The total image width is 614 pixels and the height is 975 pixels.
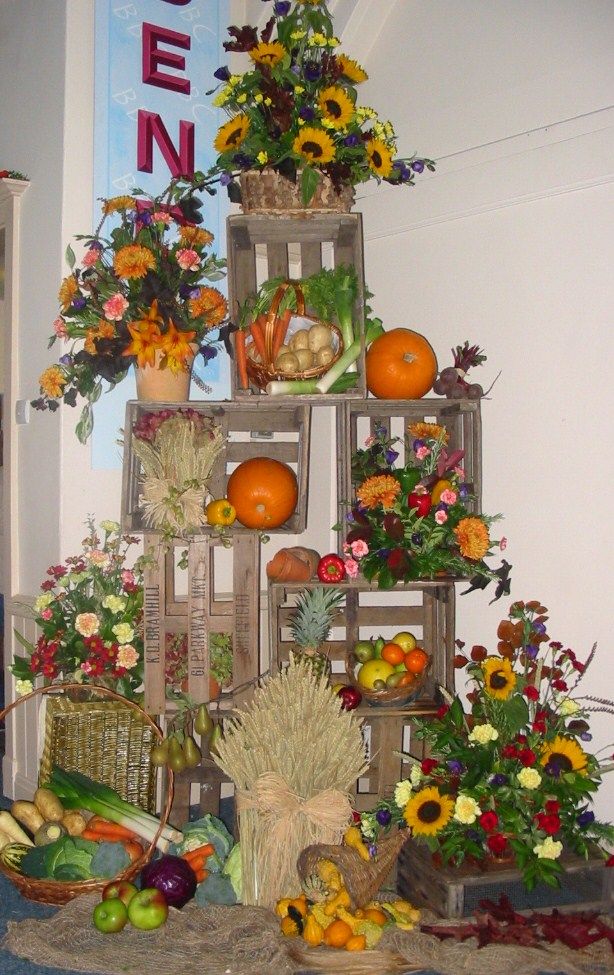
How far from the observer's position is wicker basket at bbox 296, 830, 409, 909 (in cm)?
227

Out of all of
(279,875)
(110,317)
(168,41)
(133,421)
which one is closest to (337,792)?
(279,875)

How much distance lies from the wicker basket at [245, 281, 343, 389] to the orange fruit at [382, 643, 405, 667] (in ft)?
3.04

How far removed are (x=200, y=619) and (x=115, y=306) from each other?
1063 millimetres

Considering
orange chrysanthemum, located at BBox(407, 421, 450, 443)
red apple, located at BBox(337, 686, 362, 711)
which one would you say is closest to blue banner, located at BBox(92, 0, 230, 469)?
orange chrysanthemum, located at BBox(407, 421, 450, 443)

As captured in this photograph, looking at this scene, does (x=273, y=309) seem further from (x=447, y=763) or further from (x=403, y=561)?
(x=447, y=763)

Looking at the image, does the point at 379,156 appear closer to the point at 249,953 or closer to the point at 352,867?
the point at 352,867

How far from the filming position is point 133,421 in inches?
111

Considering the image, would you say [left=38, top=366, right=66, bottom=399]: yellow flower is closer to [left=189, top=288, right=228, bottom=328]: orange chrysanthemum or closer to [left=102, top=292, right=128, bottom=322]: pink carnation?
[left=102, top=292, right=128, bottom=322]: pink carnation

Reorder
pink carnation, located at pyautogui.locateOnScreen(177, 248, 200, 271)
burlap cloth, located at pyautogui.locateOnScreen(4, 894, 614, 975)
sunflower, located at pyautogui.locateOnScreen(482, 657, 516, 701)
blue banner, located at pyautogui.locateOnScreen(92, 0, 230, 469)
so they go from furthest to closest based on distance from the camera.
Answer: blue banner, located at pyautogui.locateOnScreen(92, 0, 230, 469)
pink carnation, located at pyautogui.locateOnScreen(177, 248, 200, 271)
sunflower, located at pyautogui.locateOnScreen(482, 657, 516, 701)
burlap cloth, located at pyautogui.locateOnScreen(4, 894, 614, 975)

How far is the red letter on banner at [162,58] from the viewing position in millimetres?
3307

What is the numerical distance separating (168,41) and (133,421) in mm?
1656

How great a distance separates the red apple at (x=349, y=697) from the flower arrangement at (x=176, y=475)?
714 mm

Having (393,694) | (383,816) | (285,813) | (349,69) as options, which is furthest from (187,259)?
(383,816)

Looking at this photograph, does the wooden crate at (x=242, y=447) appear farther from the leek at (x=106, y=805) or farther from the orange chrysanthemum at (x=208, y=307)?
the leek at (x=106, y=805)
